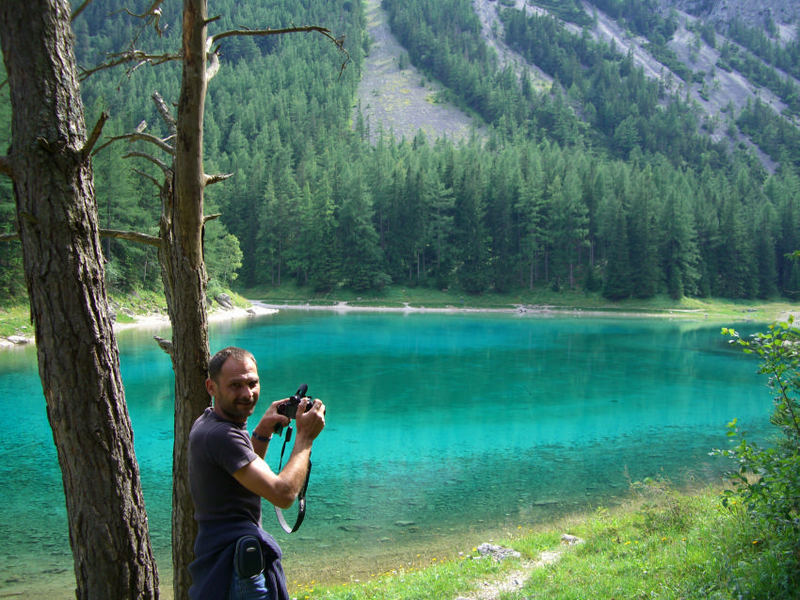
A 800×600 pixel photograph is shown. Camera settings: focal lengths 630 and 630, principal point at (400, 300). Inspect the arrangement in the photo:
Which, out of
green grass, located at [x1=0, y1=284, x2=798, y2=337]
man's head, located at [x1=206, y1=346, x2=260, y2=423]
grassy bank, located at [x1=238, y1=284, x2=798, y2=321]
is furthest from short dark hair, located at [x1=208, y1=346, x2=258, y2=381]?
Answer: grassy bank, located at [x1=238, y1=284, x2=798, y2=321]

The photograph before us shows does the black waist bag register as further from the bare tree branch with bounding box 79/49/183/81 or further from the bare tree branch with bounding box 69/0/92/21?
the bare tree branch with bounding box 79/49/183/81

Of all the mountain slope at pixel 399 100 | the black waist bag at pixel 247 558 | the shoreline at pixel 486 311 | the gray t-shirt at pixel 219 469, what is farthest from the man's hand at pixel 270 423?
the mountain slope at pixel 399 100

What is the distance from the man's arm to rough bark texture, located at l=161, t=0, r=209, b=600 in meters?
2.02

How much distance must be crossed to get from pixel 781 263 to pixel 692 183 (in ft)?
76.9

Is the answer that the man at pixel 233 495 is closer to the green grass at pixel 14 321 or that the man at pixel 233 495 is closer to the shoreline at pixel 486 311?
the green grass at pixel 14 321

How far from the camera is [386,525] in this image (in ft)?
35.6

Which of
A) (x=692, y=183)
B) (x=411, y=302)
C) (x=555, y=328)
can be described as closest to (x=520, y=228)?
(x=411, y=302)

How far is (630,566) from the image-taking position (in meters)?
6.88

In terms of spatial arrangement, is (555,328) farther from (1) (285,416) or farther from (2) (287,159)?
(2) (287,159)

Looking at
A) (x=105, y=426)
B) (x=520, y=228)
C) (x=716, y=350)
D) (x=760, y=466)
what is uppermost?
(x=520, y=228)

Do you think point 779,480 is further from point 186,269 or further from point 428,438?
point 428,438

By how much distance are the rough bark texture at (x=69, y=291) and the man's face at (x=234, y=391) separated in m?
1.08

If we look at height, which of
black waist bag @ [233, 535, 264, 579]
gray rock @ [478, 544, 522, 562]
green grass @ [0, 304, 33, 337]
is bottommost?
gray rock @ [478, 544, 522, 562]

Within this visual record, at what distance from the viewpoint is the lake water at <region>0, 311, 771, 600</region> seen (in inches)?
402
